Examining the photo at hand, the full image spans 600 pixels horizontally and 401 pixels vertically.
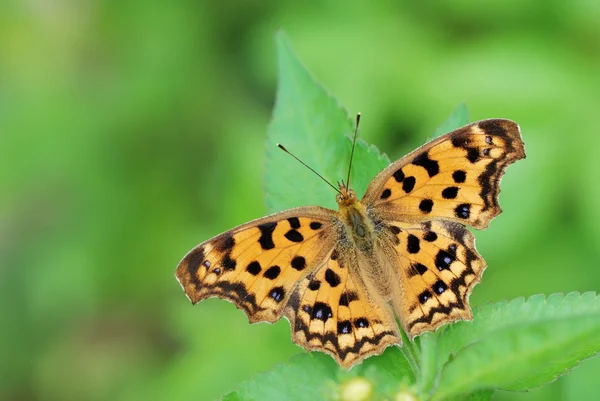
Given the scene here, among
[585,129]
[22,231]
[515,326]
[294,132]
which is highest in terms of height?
[22,231]

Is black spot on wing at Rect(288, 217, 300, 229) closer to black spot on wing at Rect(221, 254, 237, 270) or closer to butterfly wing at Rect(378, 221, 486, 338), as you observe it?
black spot on wing at Rect(221, 254, 237, 270)

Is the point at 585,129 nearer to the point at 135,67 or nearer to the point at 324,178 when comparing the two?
the point at 324,178

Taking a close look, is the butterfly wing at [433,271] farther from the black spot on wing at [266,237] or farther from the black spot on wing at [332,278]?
the black spot on wing at [266,237]

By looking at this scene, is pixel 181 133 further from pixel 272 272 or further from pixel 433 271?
pixel 433 271

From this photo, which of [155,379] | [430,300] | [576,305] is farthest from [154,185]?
[576,305]

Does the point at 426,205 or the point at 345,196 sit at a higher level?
the point at 345,196

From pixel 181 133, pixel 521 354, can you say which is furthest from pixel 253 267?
pixel 181 133
